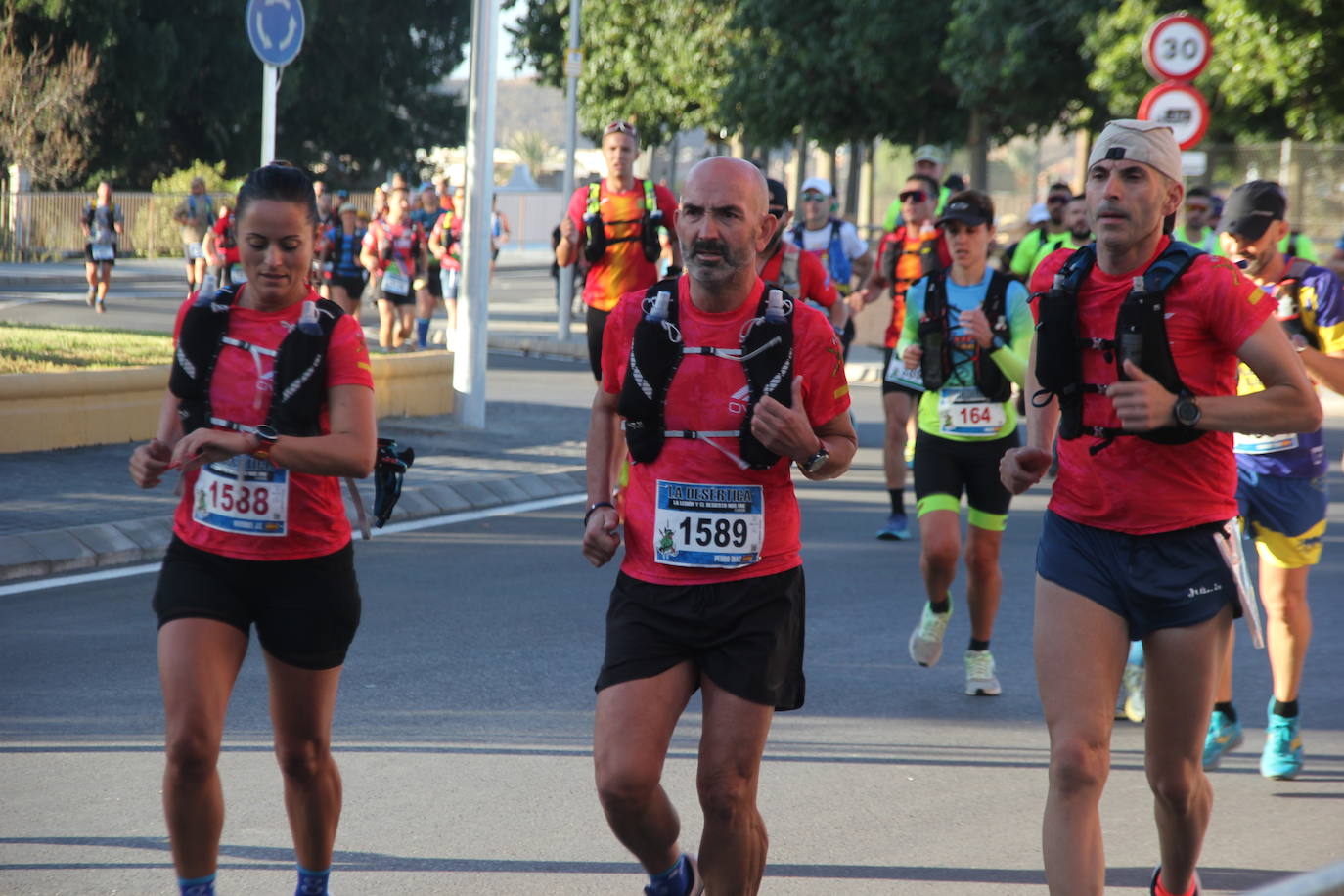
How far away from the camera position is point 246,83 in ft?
165

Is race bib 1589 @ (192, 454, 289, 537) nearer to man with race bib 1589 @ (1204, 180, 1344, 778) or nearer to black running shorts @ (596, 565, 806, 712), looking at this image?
black running shorts @ (596, 565, 806, 712)

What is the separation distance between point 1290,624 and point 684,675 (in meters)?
2.99

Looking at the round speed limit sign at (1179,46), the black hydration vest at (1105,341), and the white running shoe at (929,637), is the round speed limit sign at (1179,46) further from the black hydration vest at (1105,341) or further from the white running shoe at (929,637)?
the black hydration vest at (1105,341)

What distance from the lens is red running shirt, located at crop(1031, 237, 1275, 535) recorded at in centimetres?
427

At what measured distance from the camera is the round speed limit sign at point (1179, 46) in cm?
1591

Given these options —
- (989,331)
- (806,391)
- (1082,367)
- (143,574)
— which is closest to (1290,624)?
(989,331)

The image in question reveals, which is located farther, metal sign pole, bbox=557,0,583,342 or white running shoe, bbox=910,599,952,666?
metal sign pole, bbox=557,0,583,342

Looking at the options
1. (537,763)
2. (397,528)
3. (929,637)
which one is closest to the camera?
(537,763)

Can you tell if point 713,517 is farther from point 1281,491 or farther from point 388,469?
point 1281,491

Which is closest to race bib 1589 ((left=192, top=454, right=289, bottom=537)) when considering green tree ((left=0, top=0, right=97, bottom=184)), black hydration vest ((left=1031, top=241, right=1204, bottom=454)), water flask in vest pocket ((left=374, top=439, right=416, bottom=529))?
water flask in vest pocket ((left=374, top=439, right=416, bottom=529))

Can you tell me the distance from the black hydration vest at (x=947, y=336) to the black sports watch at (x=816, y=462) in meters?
3.00

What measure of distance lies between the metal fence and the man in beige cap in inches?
1259

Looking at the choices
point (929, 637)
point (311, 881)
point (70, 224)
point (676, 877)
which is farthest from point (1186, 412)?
point (70, 224)

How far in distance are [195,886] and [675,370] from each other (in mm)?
1668
